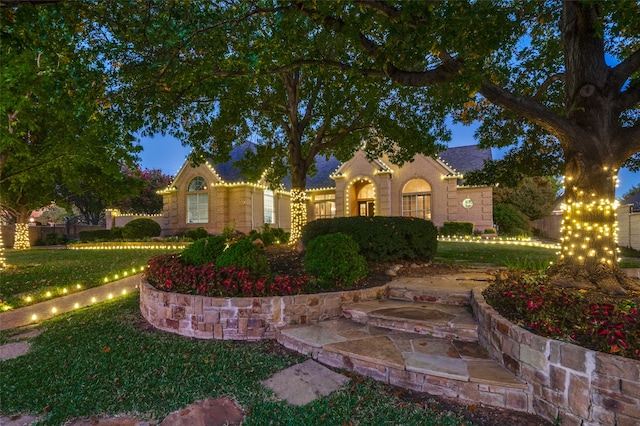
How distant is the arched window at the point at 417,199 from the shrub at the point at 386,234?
42.6 feet

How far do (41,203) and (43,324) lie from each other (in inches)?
713

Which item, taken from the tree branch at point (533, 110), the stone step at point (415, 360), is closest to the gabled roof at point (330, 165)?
the tree branch at point (533, 110)

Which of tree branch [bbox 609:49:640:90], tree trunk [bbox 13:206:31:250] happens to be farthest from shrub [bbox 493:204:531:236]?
tree trunk [bbox 13:206:31:250]

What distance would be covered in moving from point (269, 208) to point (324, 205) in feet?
13.4

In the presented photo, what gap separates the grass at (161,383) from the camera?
2727 mm

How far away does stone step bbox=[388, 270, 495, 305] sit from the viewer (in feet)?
16.3

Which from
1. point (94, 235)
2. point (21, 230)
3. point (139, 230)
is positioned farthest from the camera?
point (94, 235)

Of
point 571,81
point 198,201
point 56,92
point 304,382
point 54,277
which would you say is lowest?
point 304,382

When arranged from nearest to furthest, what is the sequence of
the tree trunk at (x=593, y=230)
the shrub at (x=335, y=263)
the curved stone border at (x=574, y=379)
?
the curved stone border at (x=574, y=379), the tree trunk at (x=593, y=230), the shrub at (x=335, y=263)

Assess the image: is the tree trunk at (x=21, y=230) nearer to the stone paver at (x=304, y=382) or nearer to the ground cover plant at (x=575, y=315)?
the stone paver at (x=304, y=382)

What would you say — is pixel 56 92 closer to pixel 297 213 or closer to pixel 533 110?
pixel 297 213

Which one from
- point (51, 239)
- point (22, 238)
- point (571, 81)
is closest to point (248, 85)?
point (571, 81)

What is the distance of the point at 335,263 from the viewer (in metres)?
5.15

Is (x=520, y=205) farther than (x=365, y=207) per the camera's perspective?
Yes
